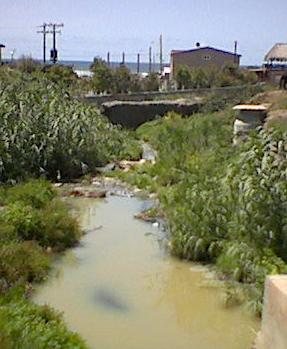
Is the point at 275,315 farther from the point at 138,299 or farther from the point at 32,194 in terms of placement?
the point at 32,194

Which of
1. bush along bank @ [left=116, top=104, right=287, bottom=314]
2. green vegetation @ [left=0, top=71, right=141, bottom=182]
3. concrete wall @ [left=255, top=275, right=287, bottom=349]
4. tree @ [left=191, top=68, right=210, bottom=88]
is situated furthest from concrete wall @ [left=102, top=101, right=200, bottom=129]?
concrete wall @ [left=255, top=275, right=287, bottom=349]

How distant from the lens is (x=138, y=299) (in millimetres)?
6176

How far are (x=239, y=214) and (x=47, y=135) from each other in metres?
5.99

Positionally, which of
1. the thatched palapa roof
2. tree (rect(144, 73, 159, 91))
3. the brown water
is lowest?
the brown water

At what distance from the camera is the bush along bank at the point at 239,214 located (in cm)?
605

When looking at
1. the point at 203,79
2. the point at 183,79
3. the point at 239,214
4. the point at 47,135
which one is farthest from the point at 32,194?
the point at 203,79

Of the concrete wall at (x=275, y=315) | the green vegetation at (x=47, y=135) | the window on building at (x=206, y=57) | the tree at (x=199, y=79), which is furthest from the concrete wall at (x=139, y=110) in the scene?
the window on building at (x=206, y=57)

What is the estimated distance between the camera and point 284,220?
6078mm

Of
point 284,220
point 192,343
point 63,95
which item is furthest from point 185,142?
point 192,343

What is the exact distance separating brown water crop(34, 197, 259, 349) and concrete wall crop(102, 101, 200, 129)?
12040mm

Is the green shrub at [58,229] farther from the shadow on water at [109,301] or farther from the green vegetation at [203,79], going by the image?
the green vegetation at [203,79]

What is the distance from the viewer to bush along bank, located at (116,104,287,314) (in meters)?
6.05

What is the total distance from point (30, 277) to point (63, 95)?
26.4 ft

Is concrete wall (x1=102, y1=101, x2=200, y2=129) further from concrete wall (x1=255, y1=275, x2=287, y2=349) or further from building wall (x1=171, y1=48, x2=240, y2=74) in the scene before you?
building wall (x1=171, y1=48, x2=240, y2=74)
